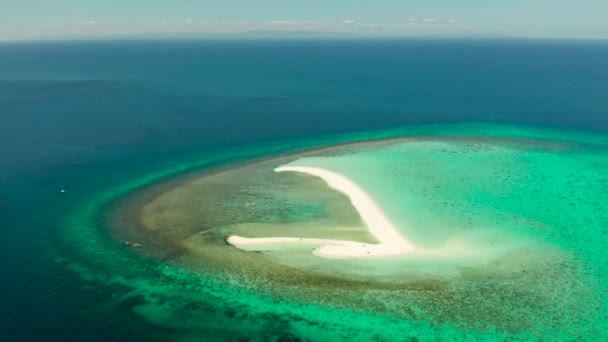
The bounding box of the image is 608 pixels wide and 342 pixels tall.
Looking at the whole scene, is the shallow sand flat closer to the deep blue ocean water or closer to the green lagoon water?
the green lagoon water

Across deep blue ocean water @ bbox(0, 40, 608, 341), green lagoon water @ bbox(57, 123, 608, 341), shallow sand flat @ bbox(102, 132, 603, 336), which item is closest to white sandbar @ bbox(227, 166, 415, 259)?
shallow sand flat @ bbox(102, 132, 603, 336)

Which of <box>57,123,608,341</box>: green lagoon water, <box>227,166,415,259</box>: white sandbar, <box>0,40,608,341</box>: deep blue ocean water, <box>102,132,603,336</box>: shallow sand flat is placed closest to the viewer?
<box>57,123,608,341</box>: green lagoon water

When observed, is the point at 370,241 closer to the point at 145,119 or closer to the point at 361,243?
the point at 361,243

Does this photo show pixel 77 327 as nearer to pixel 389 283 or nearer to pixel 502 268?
pixel 389 283

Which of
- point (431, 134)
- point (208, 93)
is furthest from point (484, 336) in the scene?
point (208, 93)

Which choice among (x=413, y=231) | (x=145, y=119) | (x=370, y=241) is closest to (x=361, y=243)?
(x=370, y=241)
